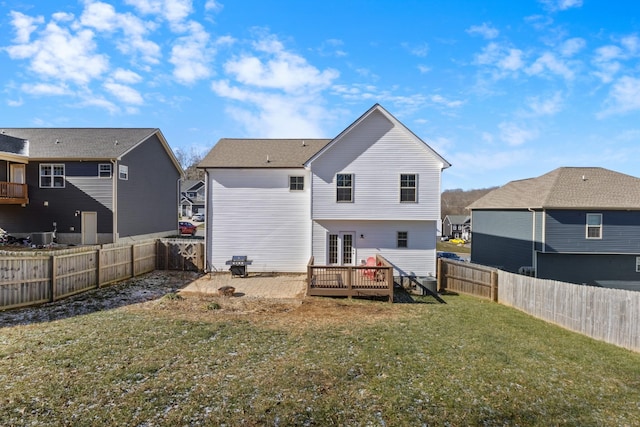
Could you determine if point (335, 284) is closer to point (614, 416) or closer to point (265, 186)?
point (265, 186)

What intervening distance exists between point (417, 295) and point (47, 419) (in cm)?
1321

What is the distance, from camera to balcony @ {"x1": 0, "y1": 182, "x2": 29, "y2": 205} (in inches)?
811

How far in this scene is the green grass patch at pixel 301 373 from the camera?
5.00 m

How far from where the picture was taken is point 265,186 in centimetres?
1678

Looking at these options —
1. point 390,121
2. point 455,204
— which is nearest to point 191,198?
point 390,121

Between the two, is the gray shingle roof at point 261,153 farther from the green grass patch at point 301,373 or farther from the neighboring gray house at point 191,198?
the neighboring gray house at point 191,198

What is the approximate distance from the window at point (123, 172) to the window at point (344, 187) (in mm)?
15709

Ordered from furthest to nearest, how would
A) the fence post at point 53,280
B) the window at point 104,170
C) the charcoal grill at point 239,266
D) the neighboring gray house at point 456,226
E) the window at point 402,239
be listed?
the neighboring gray house at point 456,226, the window at point 104,170, the charcoal grill at point 239,266, the window at point 402,239, the fence post at point 53,280

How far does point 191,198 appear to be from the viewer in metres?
62.8

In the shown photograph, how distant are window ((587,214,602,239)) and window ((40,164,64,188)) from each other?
34206 mm

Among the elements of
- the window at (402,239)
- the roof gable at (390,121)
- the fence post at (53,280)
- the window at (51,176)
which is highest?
the roof gable at (390,121)

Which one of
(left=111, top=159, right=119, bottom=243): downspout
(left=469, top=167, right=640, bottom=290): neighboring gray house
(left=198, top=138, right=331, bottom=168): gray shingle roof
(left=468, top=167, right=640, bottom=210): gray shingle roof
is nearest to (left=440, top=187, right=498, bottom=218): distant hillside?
(left=468, top=167, right=640, bottom=210): gray shingle roof

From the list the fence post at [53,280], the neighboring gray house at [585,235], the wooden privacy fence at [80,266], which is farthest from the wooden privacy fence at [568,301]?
the fence post at [53,280]

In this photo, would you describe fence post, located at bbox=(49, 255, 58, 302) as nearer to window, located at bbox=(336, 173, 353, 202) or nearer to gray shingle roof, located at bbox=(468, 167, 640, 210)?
window, located at bbox=(336, 173, 353, 202)
